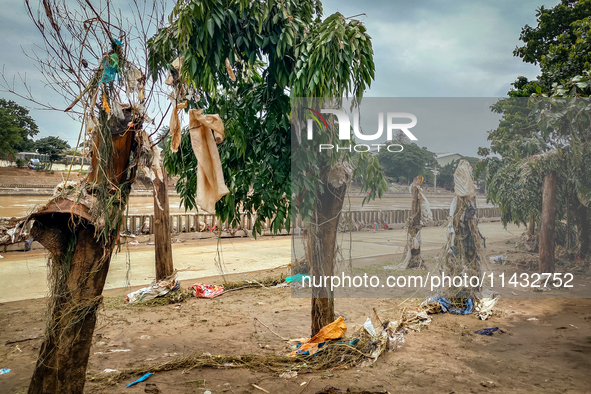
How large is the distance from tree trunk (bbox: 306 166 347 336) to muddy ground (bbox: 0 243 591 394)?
63cm

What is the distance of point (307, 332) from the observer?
4.92m

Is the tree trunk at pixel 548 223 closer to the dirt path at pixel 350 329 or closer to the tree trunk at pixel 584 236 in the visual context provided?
the tree trunk at pixel 584 236

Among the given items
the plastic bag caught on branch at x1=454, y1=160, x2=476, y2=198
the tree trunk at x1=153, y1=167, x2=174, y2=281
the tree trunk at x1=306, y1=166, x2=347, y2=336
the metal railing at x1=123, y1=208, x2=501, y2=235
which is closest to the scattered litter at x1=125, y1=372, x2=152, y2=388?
the tree trunk at x1=306, y1=166, x2=347, y2=336

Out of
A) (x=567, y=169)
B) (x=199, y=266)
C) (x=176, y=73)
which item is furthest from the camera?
(x=199, y=266)

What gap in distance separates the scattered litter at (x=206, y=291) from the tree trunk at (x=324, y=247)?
2811 mm

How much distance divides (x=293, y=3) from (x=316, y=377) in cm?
340

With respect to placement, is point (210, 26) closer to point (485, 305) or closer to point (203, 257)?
point (485, 305)

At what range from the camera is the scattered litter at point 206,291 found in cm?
646

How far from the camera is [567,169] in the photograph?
695 cm

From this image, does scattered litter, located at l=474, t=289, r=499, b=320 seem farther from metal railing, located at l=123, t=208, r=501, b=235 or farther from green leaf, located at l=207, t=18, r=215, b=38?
green leaf, located at l=207, t=18, r=215, b=38

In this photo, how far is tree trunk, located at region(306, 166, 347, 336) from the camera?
416 centimetres

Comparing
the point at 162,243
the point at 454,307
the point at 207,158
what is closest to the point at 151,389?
the point at 207,158

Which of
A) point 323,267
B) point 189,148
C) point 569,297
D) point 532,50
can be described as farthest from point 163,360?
point 532,50

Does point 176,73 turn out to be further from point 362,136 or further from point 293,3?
point 362,136
